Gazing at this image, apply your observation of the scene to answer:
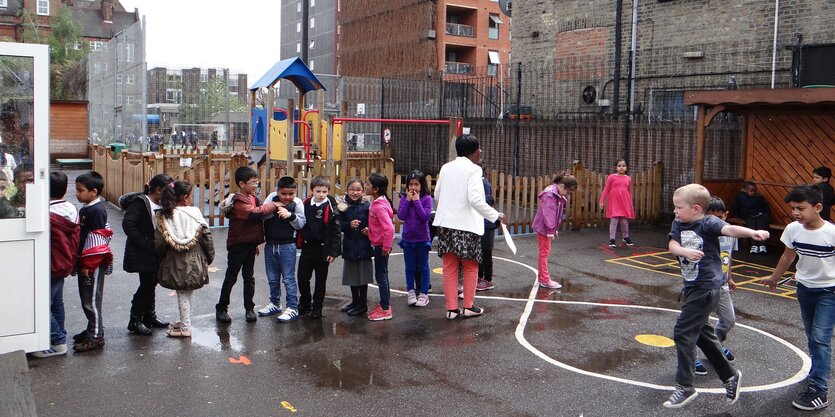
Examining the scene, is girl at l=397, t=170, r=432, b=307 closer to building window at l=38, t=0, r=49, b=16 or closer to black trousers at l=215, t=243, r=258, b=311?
black trousers at l=215, t=243, r=258, b=311

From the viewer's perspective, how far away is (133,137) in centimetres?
2017

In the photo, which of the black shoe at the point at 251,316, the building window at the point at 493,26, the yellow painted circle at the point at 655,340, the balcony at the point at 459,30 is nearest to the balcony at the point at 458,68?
the balcony at the point at 459,30

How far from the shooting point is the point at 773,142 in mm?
13914

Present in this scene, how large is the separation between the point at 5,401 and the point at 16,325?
5.80 feet

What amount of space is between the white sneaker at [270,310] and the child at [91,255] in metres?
1.69

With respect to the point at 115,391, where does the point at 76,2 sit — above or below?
above

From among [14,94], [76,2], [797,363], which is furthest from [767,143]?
[76,2]

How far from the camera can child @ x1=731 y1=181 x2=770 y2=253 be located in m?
13.0

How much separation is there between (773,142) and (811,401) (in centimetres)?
965

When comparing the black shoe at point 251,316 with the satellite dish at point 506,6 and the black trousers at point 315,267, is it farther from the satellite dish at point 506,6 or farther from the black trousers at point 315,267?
the satellite dish at point 506,6

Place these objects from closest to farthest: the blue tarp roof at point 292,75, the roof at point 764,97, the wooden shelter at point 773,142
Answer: the roof at point 764,97, the wooden shelter at point 773,142, the blue tarp roof at point 292,75

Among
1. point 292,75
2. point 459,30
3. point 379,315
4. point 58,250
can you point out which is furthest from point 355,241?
point 459,30

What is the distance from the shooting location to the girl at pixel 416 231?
27.5 feet

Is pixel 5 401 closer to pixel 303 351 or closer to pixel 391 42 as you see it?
pixel 303 351
